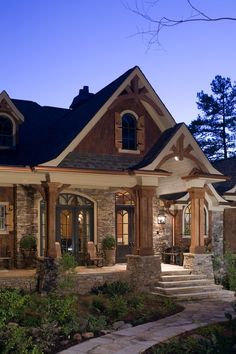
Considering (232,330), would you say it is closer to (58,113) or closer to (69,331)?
(69,331)

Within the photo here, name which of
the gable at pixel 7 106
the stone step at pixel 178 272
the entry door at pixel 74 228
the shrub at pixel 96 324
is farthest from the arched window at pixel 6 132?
the shrub at pixel 96 324

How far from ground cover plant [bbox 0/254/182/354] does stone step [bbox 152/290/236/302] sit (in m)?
0.70

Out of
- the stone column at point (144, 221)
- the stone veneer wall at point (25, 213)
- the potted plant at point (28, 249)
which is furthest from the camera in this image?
the stone veneer wall at point (25, 213)

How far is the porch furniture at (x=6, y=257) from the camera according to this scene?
53.8ft

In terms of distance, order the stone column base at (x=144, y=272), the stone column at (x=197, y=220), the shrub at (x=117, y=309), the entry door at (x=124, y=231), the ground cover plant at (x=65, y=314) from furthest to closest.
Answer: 1. the entry door at (x=124, y=231)
2. the stone column at (x=197, y=220)
3. the stone column base at (x=144, y=272)
4. the shrub at (x=117, y=309)
5. the ground cover plant at (x=65, y=314)

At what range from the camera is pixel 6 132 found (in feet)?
57.3

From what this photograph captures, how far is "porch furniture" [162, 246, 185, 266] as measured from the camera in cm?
1853

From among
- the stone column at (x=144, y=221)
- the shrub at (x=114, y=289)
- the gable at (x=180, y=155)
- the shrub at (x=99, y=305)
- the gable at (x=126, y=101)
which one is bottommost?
the shrub at (x=99, y=305)

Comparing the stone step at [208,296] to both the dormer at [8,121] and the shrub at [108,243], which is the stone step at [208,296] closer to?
the shrub at [108,243]

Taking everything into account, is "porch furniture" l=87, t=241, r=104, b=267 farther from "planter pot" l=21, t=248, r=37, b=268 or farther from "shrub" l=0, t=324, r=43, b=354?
"shrub" l=0, t=324, r=43, b=354

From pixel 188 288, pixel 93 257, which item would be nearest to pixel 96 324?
pixel 188 288

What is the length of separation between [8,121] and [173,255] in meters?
7.78

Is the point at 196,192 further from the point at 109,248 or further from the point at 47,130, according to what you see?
the point at 47,130

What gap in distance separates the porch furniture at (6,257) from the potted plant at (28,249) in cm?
49
